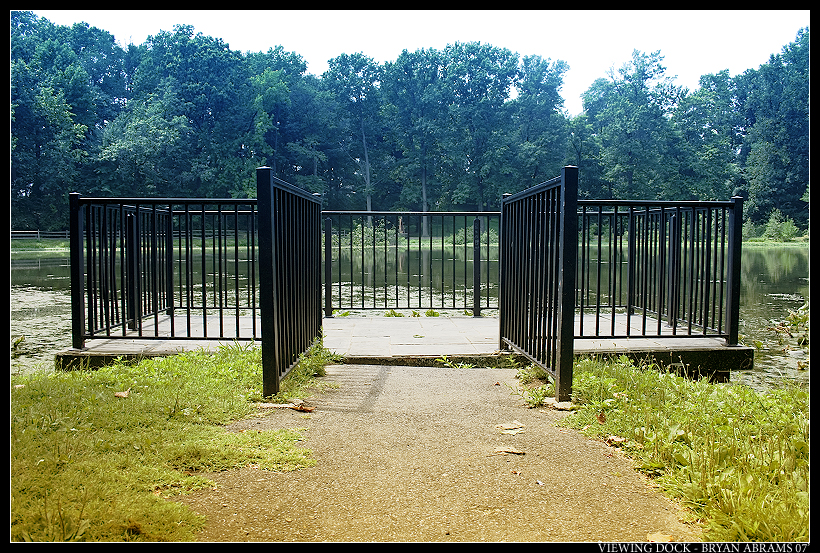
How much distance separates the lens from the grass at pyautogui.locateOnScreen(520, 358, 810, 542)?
2484 millimetres

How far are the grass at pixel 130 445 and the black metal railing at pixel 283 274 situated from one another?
27 centimetres

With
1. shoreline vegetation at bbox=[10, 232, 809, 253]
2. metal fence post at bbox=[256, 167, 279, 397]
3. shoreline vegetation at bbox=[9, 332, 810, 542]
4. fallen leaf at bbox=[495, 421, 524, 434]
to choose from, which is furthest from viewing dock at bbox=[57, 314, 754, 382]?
shoreline vegetation at bbox=[10, 232, 809, 253]

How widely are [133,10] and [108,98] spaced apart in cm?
5649

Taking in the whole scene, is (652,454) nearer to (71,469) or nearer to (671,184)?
(71,469)

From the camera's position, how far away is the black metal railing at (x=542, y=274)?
4.50 metres

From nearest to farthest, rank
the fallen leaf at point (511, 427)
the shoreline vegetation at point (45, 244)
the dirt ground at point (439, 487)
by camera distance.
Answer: the dirt ground at point (439, 487), the fallen leaf at point (511, 427), the shoreline vegetation at point (45, 244)

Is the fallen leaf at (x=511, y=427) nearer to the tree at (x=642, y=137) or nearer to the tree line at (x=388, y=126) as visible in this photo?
the tree line at (x=388, y=126)

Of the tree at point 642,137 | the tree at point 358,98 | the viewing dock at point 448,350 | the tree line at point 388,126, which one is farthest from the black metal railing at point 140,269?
the tree at point 358,98

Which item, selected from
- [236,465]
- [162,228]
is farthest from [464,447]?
[162,228]

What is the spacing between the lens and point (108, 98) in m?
51.7

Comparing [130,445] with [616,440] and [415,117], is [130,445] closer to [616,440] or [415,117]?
[616,440]

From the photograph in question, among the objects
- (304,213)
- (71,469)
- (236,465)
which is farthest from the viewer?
(304,213)

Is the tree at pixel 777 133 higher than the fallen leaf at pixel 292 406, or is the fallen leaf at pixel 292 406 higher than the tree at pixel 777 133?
the tree at pixel 777 133

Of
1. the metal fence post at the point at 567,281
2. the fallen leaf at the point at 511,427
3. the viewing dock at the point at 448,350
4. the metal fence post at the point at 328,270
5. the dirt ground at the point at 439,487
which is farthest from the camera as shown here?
the metal fence post at the point at 328,270
